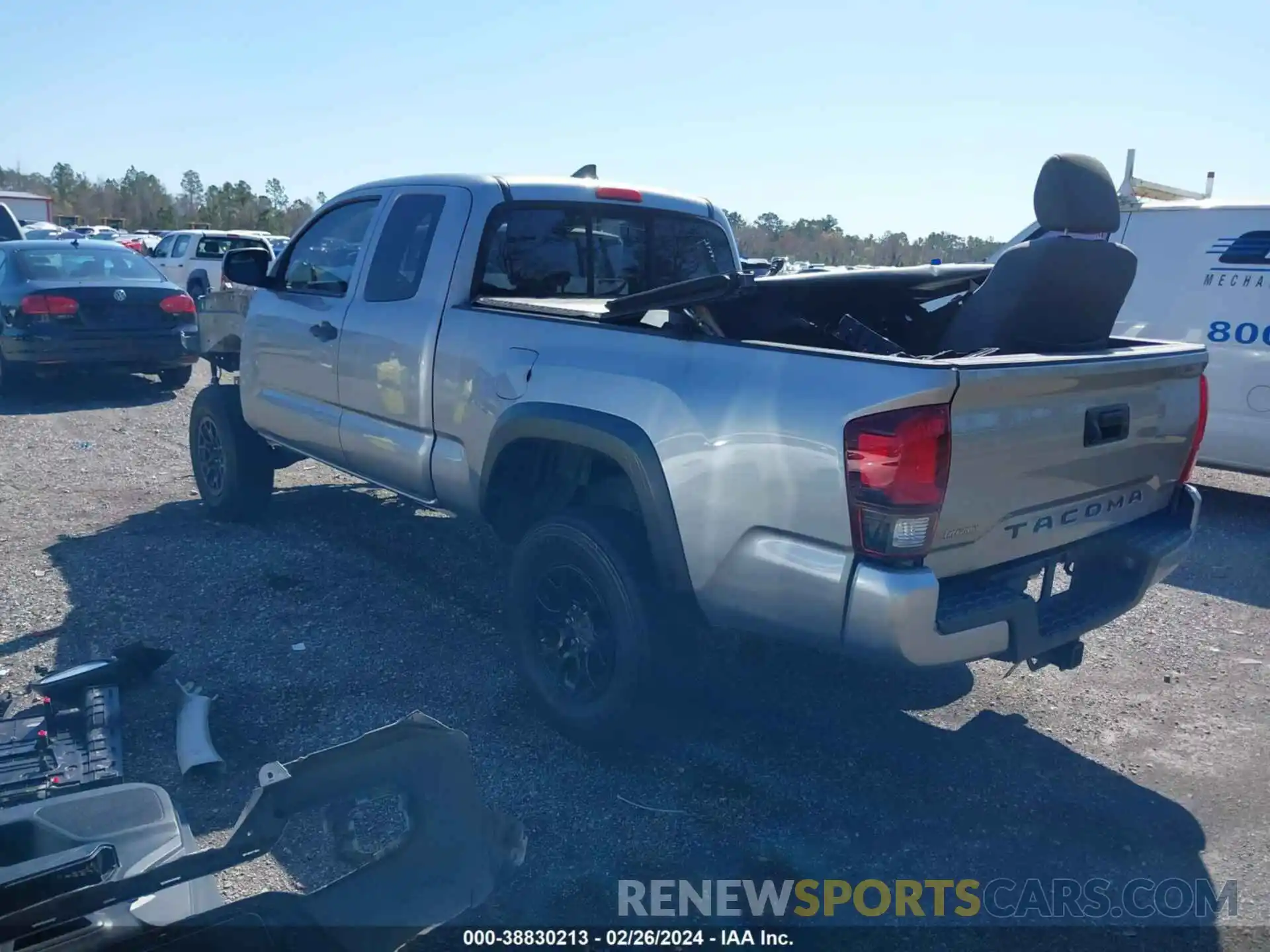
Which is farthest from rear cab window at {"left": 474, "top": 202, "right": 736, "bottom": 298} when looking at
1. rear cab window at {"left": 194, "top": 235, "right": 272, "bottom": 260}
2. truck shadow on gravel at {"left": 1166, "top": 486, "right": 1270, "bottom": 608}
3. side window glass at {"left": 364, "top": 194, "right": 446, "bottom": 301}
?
rear cab window at {"left": 194, "top": 235, "right": 272, "bottom": 260}

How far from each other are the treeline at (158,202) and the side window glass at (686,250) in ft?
143

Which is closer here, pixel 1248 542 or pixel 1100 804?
pixel 1100 804

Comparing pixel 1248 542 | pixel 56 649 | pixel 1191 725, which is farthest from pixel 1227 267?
pixel 56 649

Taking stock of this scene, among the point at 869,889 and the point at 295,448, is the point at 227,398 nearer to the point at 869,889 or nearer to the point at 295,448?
the point at 295,448

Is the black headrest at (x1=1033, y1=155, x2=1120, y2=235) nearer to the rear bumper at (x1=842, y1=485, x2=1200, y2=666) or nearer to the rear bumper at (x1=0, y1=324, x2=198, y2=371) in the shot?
the rear bumper at (x1=842, y1=485, x2=1200, y2=666)

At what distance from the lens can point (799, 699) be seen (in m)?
4.41

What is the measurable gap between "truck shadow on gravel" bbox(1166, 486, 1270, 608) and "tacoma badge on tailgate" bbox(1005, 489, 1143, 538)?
6.67ft

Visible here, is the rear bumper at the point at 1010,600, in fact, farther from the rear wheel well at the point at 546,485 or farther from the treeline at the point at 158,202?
the treeline at the point at 158,202

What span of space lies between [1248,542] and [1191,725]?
3246 millimetres

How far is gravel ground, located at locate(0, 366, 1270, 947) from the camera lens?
3301 millimetres

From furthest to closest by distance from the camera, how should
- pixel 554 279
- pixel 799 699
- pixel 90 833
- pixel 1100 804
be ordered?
pixel 554 279
pixel 799 699
pixel 1100 804
pixel 90 833

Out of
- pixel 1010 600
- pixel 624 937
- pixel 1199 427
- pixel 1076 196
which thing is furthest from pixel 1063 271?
pixel 624 937

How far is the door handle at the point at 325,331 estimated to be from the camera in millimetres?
5227

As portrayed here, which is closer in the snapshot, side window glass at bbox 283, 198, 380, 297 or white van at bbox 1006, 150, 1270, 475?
side window glass at bbox 283, 198, 380, 297
